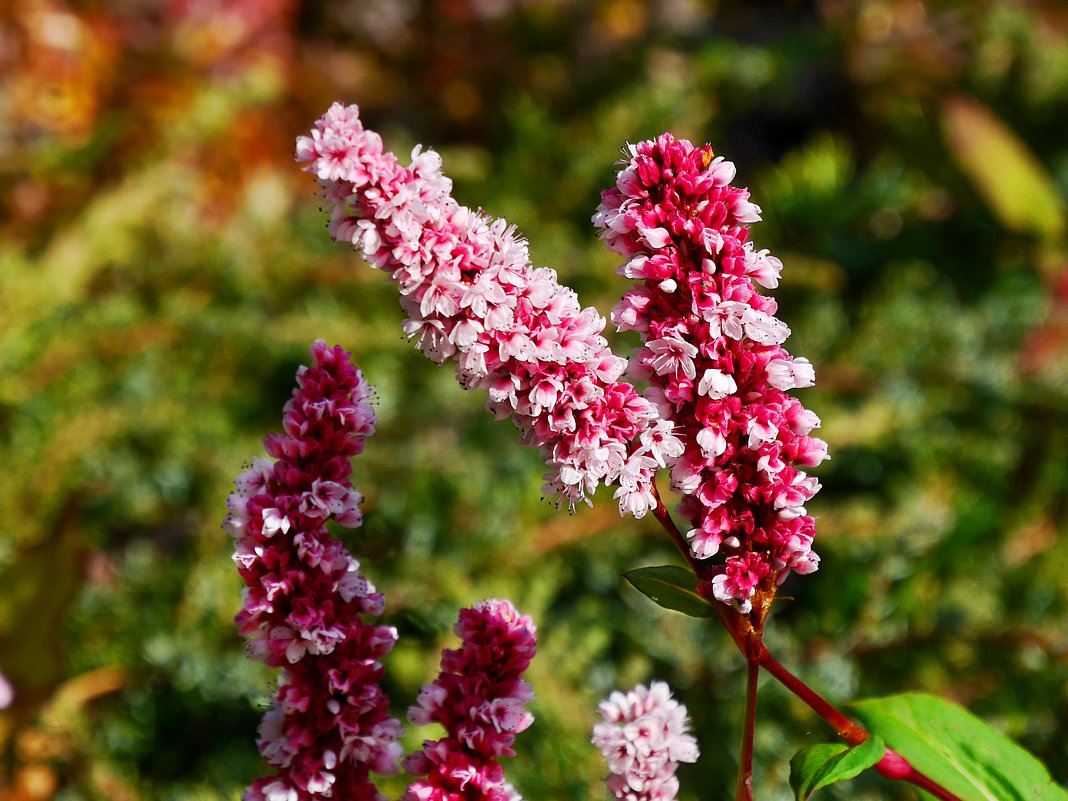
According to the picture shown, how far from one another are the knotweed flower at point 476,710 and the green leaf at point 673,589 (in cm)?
9

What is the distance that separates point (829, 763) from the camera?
69cm

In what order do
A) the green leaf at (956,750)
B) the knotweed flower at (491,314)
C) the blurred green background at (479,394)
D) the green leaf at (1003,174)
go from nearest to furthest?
1. the knotweed flower at (491,314)
2. the green leaf at (956,750)
3. the blurred green background at (479,394)
4. the green leaf at (1003,174)

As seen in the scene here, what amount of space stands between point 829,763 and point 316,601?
0.37 metres

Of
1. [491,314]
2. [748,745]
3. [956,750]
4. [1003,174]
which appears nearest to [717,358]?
[491,314]

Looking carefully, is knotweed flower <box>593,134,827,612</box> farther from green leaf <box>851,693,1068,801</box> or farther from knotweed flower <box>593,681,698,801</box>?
green leaf <box>851,693,1068,801</box>

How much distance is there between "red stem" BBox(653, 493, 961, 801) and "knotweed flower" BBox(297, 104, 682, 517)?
2.6 inches

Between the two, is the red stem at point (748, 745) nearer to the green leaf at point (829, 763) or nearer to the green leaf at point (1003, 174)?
the green leaf at point (829, 763)

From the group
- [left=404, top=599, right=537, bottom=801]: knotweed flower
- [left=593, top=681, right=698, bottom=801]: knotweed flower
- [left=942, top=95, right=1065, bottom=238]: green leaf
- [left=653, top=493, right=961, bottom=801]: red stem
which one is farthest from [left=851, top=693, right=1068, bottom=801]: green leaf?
[left=942, top=95, right=1065, bottom=238]: green leaf

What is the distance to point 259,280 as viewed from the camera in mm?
2209

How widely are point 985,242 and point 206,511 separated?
196 centimetres

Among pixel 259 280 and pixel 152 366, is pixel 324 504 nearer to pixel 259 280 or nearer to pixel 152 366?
pixel 152 366

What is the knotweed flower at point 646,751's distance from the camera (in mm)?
730

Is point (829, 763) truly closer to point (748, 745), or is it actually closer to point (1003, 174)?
point (748, 745)

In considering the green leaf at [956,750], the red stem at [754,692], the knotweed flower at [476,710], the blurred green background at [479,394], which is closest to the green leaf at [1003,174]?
the blurred green background at [479,394]
